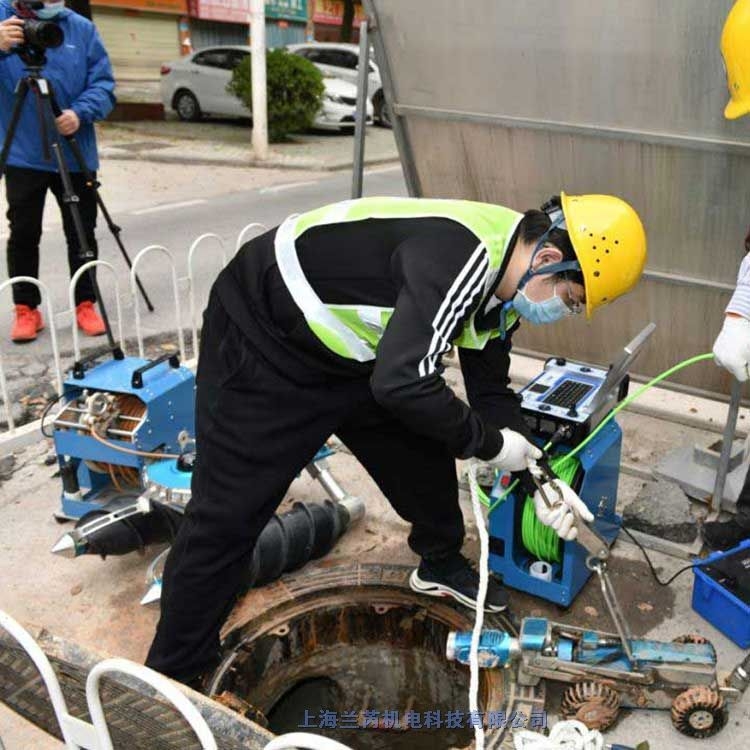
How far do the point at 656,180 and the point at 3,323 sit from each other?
4.67 metres

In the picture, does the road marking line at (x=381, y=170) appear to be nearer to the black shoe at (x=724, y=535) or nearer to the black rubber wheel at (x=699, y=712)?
the black shoe at (x=724, y=535)

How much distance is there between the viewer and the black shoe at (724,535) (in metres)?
3.47

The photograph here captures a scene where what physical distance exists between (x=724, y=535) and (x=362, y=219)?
219 cm

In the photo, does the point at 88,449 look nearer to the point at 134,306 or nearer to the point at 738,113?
the point at 134,306

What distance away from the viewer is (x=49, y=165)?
5.18 m

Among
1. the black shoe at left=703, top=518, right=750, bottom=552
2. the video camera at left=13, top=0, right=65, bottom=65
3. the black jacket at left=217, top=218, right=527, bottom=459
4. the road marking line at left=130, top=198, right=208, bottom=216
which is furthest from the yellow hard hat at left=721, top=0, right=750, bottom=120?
the road marking line at left=130, top=198, right=208, bottom=216

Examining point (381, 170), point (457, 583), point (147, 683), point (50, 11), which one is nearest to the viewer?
point (147, 683)

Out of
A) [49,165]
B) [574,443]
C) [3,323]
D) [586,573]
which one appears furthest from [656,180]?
[3,323]

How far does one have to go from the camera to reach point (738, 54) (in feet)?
9.55

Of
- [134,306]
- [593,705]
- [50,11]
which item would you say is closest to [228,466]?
[593,705]

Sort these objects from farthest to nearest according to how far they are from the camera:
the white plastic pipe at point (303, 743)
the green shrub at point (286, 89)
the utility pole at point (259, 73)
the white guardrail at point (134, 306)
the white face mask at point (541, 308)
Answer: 1. the green shrub at point (286, 89)
2. the utility pole at point (259, 73)
3. the white guardrail at point (134, 306)
4. the white face mask at point (541, 308)
5. the white plastic pipe at point (303, 743)

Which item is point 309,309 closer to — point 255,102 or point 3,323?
point 3,323

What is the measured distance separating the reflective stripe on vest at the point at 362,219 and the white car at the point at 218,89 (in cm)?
1442

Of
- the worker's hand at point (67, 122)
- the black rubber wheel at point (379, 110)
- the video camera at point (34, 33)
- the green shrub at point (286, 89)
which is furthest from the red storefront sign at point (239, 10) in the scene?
the video camera at point (34, 33)
